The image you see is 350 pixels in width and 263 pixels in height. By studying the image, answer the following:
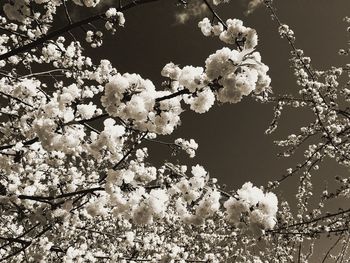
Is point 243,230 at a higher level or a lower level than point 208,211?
lower

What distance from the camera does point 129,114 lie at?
3146 mm

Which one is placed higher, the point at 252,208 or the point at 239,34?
the point at 239,34

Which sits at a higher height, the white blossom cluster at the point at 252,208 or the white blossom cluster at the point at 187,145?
the white blossom cluster at the point at 187,145

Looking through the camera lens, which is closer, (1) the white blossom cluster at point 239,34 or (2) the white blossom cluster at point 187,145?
(1) the white blossom cluster at point 239,34

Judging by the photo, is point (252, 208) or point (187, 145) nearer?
point (252, 208)

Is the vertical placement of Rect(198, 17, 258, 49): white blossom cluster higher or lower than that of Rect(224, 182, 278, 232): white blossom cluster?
higher

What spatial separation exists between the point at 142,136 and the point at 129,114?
25.4 inches

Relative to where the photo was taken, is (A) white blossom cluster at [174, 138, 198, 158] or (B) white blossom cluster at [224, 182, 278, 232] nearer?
(B) white blossom cluster at [224, 182, 278, 232]

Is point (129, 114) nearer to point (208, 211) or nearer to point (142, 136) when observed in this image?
point (142, 136)

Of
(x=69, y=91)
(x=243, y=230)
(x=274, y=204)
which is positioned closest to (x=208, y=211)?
(x=243, y=230)

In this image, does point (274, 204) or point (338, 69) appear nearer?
point (274, 204)

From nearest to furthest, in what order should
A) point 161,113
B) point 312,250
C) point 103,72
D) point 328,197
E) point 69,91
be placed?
point 161,113 → point 69,91 → point 328,197 → point 103,72 → point 312,250

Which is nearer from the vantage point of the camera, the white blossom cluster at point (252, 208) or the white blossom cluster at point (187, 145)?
the white blossom cluster at point (252, 208)

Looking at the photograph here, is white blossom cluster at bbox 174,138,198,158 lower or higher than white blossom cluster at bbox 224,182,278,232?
higher
